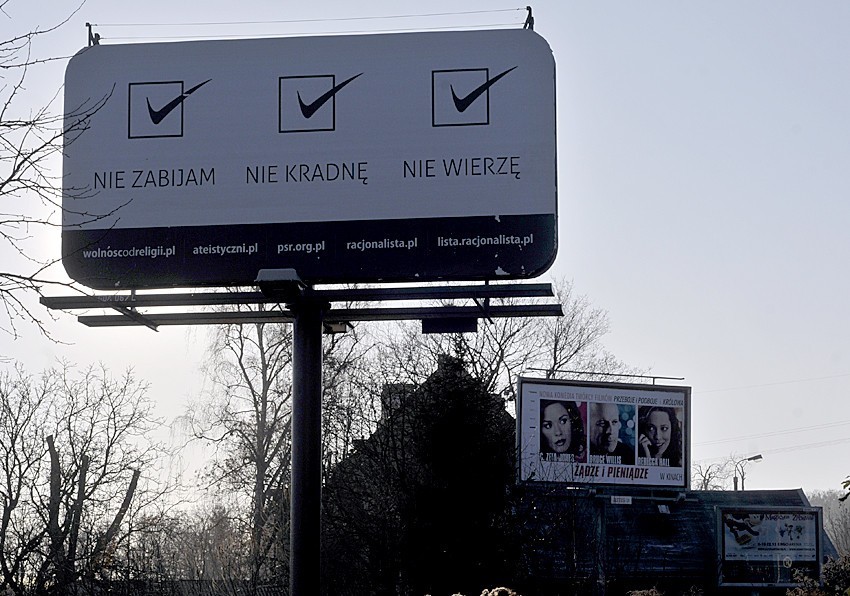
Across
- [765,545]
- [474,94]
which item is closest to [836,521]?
[765,545]

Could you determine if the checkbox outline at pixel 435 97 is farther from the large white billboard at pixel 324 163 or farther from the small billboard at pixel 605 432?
the small billboard at pixel 605 432

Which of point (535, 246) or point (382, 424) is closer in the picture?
point (535, 246)

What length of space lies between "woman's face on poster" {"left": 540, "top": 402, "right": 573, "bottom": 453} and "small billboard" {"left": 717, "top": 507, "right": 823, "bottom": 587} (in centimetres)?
546

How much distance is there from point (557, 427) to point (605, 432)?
1.73 m

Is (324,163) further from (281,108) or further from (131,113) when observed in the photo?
(131,113)

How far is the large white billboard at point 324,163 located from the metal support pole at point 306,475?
941mm

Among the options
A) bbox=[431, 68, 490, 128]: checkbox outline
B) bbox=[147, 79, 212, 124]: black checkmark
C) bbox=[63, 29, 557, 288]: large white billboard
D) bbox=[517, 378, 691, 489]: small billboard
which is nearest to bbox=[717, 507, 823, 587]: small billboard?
bbox=[517, 378, 691, 489]: small billboard

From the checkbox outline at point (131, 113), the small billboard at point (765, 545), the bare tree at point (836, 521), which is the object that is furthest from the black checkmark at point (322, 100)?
the bare tree at point (836, 521)

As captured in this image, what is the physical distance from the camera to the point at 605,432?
119ft

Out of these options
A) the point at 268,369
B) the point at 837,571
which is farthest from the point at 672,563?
the point at 268,369

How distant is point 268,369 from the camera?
39.6 metres

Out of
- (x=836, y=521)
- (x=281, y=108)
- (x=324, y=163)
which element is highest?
(x=281, y=108)

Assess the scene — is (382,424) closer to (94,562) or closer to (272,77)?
(94,562)

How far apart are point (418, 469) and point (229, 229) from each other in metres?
8.50
